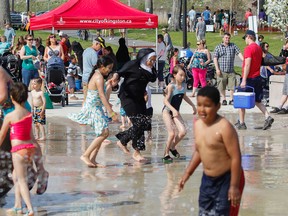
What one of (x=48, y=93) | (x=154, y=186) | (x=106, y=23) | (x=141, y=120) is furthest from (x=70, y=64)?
(x=154, y=186)

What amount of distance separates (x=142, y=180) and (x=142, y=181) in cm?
8

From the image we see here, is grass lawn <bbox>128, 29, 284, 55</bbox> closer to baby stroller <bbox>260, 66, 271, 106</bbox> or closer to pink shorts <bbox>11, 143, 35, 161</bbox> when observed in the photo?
baby stroller <bbox>260, 66, 271, 106</bbox>

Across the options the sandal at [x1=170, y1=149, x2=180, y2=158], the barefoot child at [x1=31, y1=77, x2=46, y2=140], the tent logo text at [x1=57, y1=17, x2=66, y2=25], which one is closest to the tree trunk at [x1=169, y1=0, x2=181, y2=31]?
the tent logo text at [x1=57, y1=17, x2=66, y2=25]

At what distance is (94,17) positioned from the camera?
899 inches

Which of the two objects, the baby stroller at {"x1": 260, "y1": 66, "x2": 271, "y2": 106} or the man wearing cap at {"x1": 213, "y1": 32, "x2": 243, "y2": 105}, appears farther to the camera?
the baby stroller at {"x1": 260, "y1": 66, "x2": 271, "y2": 106}

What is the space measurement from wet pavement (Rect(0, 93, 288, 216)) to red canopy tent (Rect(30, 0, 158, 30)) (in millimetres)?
7311

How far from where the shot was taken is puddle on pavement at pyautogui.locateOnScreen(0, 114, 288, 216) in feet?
30.3

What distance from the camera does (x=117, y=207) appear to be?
924 cm

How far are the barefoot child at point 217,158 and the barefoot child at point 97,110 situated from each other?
477 cm

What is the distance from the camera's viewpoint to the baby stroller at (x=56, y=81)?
20266 millimetres

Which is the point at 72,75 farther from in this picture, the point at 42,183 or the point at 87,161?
the point at 42,183

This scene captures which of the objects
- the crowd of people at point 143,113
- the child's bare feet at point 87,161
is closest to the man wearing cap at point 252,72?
the crowd of people at point 143,113

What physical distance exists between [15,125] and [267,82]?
42.9 ft

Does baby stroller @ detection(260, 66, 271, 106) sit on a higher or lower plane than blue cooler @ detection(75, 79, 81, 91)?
higher
